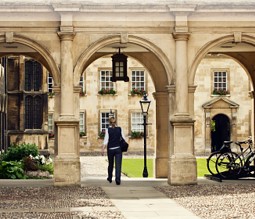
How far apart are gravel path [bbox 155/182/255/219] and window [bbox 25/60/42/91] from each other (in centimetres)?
1914

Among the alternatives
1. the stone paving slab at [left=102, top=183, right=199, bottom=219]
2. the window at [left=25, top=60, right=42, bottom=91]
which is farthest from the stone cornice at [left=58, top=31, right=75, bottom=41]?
the window at [left=25, top=60, right=42, bottom=91]

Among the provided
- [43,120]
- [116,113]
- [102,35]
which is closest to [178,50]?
[102,35]

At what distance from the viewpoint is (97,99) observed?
47.7 metres

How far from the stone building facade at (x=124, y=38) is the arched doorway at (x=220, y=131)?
28.5m

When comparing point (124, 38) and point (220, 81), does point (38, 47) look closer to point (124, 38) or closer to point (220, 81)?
point (124, 38)

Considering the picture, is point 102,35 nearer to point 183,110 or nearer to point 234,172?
point 183,110

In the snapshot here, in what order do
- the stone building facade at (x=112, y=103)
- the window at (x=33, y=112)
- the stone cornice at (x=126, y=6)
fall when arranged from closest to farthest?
the stone cornice at (x=126, y=6) → the window at (x=33, y=112) → the stone building facade at (x=112, y=103)

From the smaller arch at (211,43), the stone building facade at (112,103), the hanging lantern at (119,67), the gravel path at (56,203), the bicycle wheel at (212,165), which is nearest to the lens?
the gravel path at (56,203)

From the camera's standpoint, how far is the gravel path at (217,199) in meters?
13.0

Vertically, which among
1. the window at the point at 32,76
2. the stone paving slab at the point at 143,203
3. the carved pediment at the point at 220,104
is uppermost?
the window at the point at 32,76

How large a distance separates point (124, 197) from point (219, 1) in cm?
606

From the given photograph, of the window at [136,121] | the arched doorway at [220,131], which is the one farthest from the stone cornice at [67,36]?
the arched doorway at [220,131]

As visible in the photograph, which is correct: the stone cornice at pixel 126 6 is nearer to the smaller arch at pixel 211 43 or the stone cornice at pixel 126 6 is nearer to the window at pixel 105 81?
the smaller arch at pixel 211 43

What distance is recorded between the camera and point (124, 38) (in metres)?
18.9
